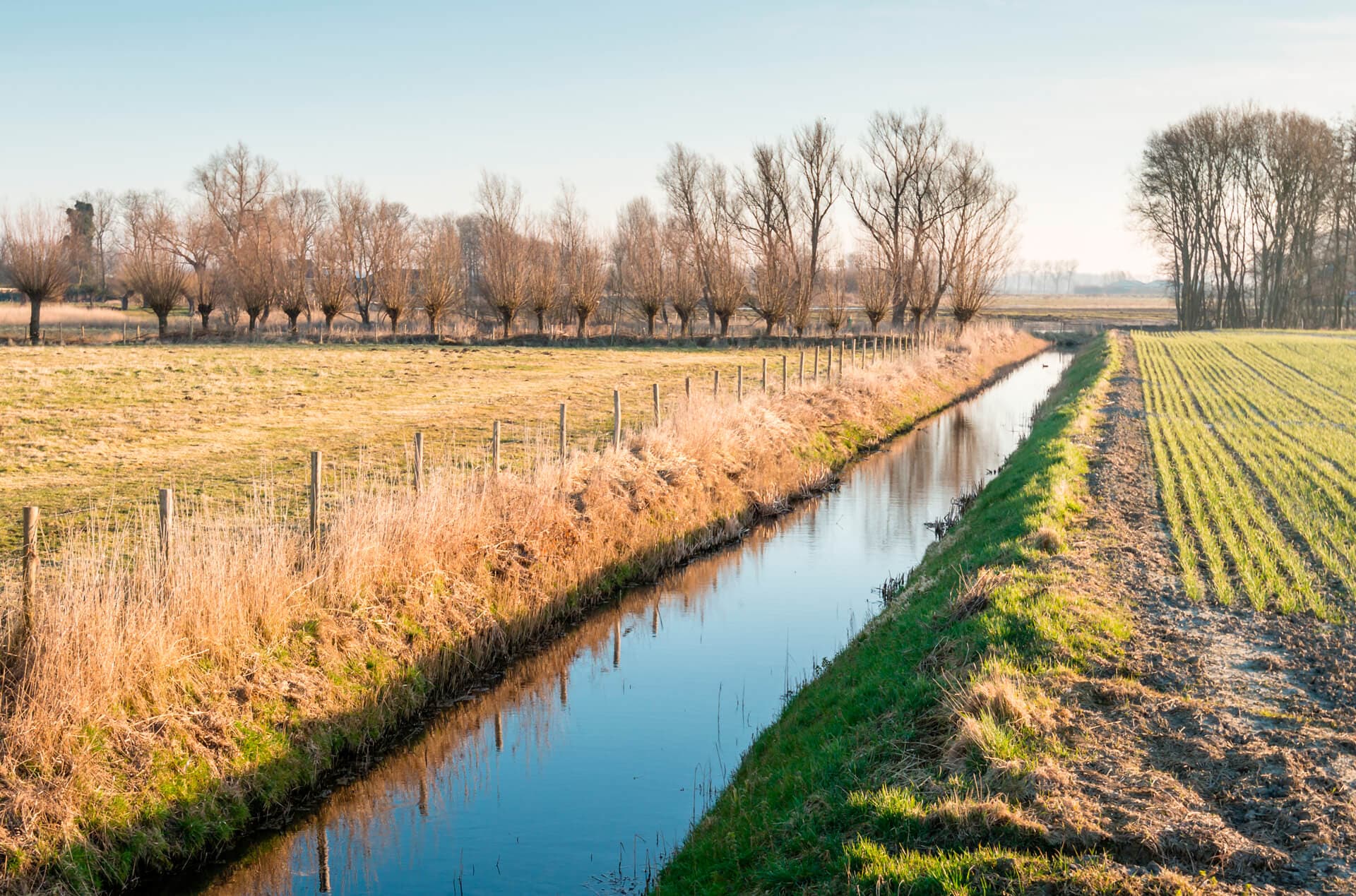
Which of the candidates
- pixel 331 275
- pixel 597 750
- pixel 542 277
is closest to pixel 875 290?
pixel 542 277

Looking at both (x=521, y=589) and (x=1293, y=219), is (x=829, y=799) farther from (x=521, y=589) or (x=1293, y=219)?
(x=1293, y=219)

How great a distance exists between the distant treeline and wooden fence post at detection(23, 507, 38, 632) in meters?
82.7

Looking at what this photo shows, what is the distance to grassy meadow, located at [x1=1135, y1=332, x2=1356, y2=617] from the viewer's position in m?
10.9

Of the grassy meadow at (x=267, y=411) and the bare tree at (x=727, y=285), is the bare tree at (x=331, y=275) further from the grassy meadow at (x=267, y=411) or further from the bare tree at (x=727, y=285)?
the bare tree at (x=727, y=285)

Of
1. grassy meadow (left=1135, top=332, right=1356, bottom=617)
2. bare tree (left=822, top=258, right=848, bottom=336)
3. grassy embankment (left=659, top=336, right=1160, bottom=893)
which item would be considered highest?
bare tree (left=822, top=258, right=848, bottom=336)

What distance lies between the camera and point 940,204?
68.3m

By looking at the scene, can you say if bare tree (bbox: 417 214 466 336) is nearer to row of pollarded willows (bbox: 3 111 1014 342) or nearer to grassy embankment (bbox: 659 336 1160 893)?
row of pollarded willows (bbox: 3 111 1014 342)

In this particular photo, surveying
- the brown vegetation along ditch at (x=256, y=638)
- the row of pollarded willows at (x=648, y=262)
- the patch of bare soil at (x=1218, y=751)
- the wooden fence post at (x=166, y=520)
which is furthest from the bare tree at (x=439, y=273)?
the patch of bare soil at (x=1218, y=751)

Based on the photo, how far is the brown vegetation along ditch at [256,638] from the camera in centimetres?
699

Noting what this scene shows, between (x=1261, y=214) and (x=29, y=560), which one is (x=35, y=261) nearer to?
(x=29, y=560)

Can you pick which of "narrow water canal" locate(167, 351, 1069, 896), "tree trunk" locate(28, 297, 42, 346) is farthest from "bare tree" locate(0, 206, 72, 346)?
"narrow water canal" locate(167, 351, 1069, 896)

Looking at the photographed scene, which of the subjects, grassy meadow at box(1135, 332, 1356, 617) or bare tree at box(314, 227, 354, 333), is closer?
grassy meadow at box(1135, 332, 1356, 617)

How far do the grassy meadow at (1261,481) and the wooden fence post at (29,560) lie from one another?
33.8 feet

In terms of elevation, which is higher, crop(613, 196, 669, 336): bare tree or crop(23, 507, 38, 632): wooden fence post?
crop(613, 196, 669, 336): bare tree
